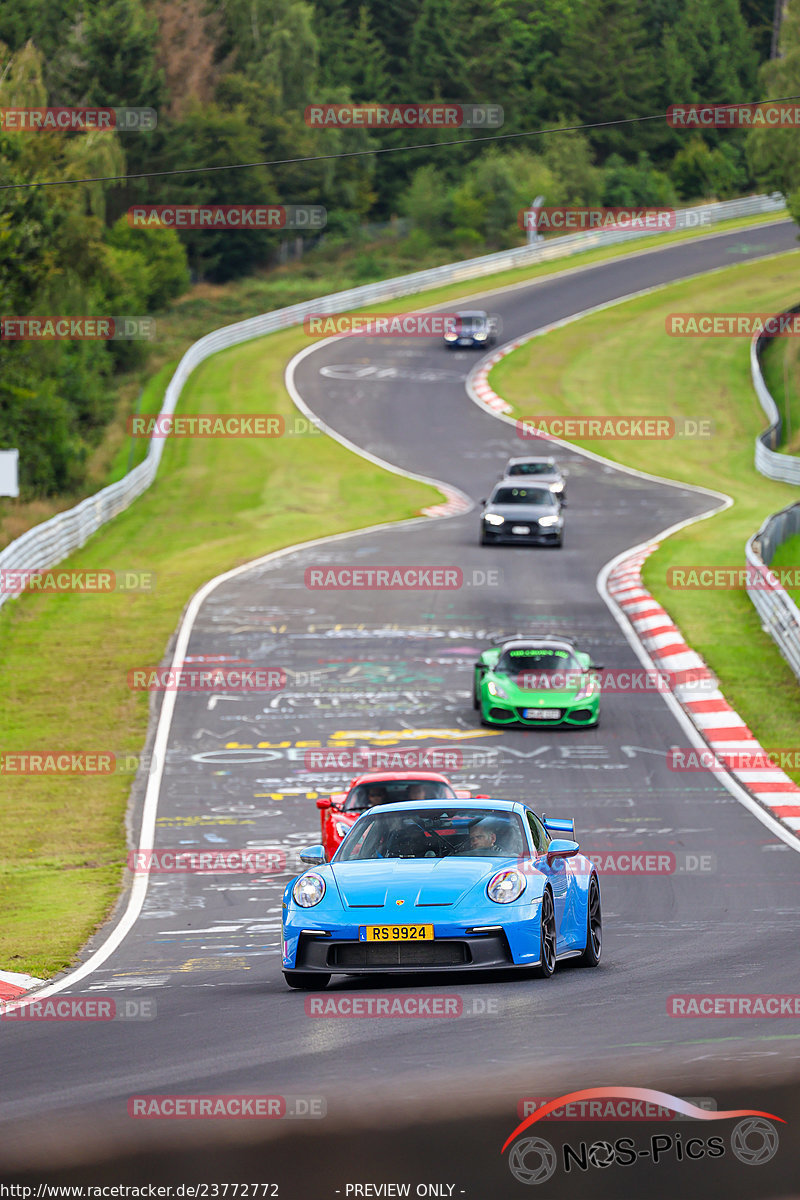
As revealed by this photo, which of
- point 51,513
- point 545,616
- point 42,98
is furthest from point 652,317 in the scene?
point 545,616

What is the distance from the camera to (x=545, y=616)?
3222cm

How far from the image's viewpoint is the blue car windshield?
11.4m

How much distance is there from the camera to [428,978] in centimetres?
1085
